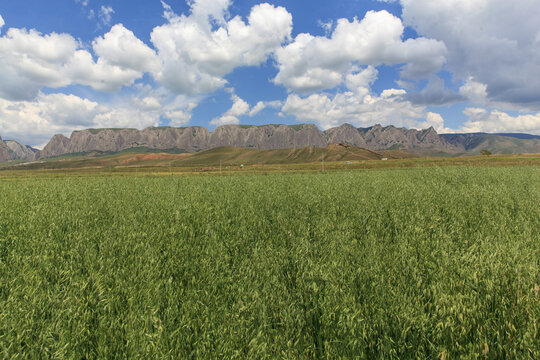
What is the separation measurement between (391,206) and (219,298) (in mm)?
8433

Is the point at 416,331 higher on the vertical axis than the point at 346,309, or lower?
lower

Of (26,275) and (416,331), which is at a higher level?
(26,275)

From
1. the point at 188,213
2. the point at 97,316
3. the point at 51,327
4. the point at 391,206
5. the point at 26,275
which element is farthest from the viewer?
the point at 391,206

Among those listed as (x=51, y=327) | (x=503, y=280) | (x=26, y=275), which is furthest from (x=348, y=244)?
(x=26, y=275)

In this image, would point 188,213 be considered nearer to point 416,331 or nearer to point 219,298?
point 219,298

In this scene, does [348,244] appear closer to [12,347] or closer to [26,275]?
[12,347]

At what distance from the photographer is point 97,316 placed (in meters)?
3.54

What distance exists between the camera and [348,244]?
6.16 metres

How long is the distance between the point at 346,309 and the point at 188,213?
23.3ft

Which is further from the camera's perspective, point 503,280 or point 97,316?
point 503,280

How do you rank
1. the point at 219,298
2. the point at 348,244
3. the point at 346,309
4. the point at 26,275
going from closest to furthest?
the point at 346,309 < the point at 219,298 < the point at 26,275 < the point at 348,244

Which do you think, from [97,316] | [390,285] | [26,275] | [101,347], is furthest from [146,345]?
[390,285]

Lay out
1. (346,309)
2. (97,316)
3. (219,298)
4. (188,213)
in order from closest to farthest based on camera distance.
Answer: (346,309)
(97,316)
(219,298)
(188,213)

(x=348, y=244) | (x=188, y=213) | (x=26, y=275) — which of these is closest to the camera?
(x=26, y=275)
